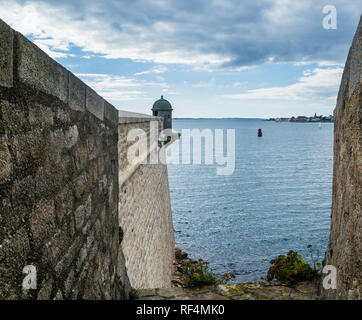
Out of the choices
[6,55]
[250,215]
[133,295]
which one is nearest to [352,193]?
[6,55]

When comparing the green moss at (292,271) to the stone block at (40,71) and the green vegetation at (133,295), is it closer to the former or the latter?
the green vegetation at (133,295)

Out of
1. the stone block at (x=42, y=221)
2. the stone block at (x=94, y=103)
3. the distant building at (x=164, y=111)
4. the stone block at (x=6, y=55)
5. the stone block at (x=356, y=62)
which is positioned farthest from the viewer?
the distant building at (x=164, y=111)

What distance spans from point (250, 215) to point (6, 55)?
22.6 metres

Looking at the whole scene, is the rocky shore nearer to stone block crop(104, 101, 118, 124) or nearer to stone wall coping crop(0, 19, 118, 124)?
stone block crop(104, 101, 118, 124)

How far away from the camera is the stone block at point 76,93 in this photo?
2.19m

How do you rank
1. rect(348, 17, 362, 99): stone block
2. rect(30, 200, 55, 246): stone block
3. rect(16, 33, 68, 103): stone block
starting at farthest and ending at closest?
1. rect(348, 17, 362, 99): stone block
2. rect(30, 200, 55, 246): stone block
3. rect(16, 33, 68, 103): stone block

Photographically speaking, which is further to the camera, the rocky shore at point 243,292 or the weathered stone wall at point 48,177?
the rocky shore at point 243,292

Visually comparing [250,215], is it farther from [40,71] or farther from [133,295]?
[40,71]

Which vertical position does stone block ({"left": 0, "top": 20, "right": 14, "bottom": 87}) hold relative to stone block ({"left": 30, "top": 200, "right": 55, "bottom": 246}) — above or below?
above

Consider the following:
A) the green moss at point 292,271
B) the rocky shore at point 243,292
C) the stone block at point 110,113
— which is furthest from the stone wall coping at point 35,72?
the green moss at point 292,271

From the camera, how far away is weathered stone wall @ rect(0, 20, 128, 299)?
4.55 feet

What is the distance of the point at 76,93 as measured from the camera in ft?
7.56

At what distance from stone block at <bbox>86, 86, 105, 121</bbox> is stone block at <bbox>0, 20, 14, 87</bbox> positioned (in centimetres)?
121

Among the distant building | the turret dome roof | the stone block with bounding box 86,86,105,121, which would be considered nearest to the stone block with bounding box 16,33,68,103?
the stone block with bounding box 86,86,105,121
